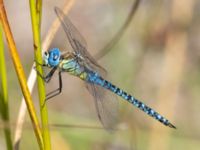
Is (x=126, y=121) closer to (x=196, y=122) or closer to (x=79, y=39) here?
(x=79, y=39)

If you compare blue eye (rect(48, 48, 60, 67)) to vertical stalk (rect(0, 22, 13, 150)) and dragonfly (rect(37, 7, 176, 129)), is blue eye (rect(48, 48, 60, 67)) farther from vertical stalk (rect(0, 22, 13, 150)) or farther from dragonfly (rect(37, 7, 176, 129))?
vertical stalk (rect(0, 22, 13, 150))

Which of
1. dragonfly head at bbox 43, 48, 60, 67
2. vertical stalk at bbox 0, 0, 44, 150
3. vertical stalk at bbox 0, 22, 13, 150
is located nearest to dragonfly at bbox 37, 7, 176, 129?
dragonfly head at bbox 43, 48, 60, 67

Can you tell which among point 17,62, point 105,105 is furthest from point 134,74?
point 17,62

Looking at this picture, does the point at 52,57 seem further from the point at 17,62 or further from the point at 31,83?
the point at 17,62

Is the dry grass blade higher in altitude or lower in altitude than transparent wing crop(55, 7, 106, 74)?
lower

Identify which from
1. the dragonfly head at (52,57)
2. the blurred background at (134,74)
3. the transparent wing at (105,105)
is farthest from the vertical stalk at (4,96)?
the blurred background at (134,74)

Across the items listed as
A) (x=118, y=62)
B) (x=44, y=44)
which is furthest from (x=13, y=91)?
(x=44, y=44)

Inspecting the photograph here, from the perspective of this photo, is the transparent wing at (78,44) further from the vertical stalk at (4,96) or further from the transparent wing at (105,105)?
the vertical stalk at (4,96)
